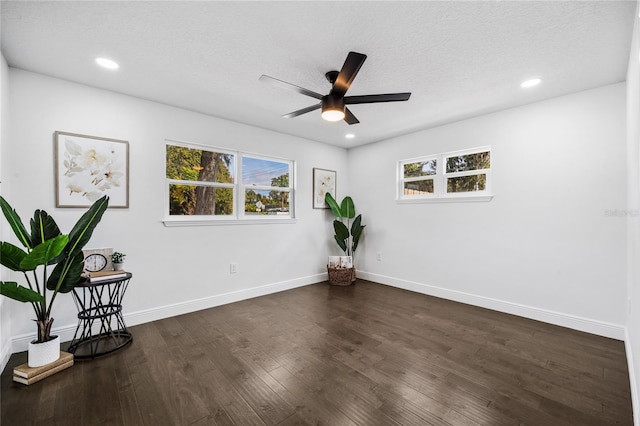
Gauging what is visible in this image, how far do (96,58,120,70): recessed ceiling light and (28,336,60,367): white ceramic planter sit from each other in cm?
235

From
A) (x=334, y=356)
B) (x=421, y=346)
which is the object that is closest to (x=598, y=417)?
(x=421, y=346)

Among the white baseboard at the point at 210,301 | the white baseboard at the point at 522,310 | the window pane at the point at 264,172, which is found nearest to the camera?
the white baseboard at the point at 522,310

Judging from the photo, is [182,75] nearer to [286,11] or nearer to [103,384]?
[286,11]

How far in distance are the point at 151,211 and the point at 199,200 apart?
624 millimetres

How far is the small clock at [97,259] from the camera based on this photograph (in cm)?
274

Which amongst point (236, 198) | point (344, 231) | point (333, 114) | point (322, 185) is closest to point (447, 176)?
point (344, 231)

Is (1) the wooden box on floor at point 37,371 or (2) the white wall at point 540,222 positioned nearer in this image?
(1) the wooden box on floor at point 37,371

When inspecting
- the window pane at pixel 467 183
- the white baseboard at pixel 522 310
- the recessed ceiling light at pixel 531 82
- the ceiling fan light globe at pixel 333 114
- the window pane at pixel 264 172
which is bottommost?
the white baseboard at pixel 522 310

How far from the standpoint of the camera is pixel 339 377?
83.1 inches

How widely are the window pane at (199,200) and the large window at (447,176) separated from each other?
285cm

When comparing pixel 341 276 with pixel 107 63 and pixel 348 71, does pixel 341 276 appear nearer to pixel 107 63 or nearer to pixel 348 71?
pixel 348 71

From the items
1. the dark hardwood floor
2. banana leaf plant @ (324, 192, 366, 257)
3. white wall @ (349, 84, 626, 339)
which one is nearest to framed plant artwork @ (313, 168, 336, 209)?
banana leaf plant @ (324, 192, 366, 257)

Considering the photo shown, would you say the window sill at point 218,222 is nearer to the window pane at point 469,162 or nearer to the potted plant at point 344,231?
the potted plant at point 344,231

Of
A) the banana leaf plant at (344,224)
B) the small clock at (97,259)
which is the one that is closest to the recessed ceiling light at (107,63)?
the small clock at (97,259)
